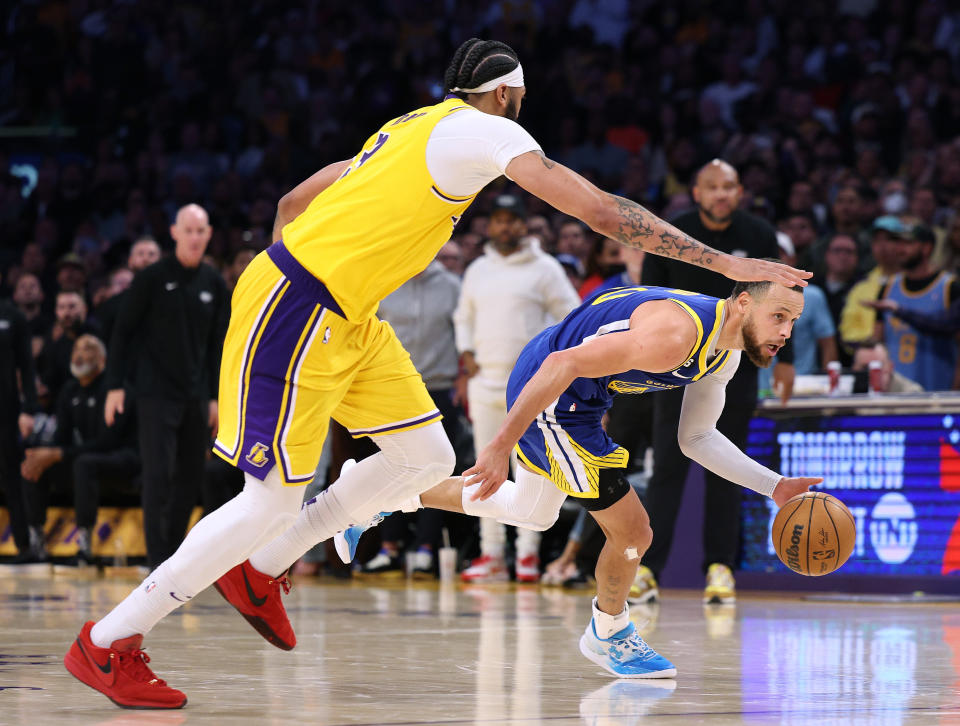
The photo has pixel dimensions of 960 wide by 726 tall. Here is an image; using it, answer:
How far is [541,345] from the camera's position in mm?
5250

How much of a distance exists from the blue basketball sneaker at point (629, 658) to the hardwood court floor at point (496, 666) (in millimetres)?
62

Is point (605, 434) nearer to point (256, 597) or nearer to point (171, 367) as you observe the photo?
point (256, 597)

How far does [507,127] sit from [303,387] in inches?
39.4

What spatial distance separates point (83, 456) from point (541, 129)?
669 centimetres

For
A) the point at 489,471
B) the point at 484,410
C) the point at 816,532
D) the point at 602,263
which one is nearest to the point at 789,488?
the point at 816,532

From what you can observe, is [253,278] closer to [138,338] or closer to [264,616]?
[264,616]

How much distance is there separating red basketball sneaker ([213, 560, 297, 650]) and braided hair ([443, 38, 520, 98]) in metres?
1.70

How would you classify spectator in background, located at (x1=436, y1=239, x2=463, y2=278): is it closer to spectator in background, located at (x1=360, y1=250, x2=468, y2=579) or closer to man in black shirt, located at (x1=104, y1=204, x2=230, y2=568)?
spectator in background, located at (x1=360, y1=250, x2=468, y2=579)

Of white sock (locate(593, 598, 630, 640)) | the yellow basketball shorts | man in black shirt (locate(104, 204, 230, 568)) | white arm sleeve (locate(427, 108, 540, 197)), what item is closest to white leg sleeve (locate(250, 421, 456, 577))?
the yellow basketball shorts

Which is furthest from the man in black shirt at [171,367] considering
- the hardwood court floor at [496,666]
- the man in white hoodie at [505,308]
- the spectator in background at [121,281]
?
the man in white hoodie at [505,308]

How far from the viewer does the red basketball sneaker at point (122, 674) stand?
412cm

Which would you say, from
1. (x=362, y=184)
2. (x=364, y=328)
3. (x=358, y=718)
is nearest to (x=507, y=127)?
(x=362, y=184)

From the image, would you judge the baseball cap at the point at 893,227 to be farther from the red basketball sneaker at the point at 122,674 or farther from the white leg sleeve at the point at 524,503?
the red basketball sneaker at the point at 122,674

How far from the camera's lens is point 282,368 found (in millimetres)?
4328
